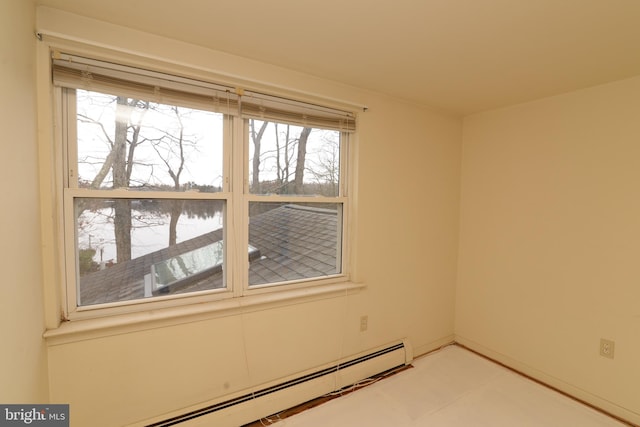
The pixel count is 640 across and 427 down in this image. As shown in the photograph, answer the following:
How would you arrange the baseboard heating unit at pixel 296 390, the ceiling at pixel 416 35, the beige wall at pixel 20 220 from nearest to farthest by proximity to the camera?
the beige wall at pixel 20 220 → the ceiling at pixel 416 35 → the baseboard heating unit at pixel 296 390

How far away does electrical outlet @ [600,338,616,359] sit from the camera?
6.69ft

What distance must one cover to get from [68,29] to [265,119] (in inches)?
40.3

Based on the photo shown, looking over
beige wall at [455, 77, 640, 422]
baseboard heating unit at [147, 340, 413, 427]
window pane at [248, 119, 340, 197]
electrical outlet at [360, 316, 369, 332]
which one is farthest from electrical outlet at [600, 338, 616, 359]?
window pane at [248, 119, 340, 197]

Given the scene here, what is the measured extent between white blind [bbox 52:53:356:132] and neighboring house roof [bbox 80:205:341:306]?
66 centimetres

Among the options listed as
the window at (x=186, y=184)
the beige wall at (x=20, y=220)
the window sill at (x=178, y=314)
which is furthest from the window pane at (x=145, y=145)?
the window sill at (x=178, y=314)

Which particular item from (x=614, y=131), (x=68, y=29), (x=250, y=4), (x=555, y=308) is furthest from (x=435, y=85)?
(x=68, y=29)

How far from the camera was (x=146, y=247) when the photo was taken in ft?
5.58

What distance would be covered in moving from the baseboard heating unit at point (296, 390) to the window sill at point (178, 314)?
1.83 ft

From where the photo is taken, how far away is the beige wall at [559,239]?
198cm

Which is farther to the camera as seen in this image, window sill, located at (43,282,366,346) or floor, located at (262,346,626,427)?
floor, located at (262,346,626,427)

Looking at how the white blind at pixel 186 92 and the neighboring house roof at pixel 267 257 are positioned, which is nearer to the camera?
the white blind at pixel 186 92

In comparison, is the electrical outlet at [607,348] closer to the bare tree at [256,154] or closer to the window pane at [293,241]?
the window pane at [293,241]

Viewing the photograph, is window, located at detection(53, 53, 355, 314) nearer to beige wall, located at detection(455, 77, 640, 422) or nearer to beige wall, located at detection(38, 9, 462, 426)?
beige wall, located at detection(38, 9, 462, 426)

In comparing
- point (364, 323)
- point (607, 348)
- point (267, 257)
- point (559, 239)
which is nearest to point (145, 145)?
point (267, 257)
